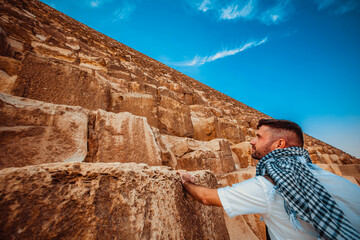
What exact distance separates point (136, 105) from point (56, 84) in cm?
84

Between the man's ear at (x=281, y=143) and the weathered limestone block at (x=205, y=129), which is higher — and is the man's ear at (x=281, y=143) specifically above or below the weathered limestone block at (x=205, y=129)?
below

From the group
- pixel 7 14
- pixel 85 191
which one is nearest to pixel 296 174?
pixel 85 191

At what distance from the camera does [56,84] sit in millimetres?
1285

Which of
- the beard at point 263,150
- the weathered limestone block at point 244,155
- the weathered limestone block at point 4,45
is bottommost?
the weathered limestone block at point 244,155

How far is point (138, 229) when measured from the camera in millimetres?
523

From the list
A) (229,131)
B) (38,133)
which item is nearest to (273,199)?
(38,133)

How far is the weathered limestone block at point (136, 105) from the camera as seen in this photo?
73.5 inches

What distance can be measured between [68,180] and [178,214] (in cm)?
46

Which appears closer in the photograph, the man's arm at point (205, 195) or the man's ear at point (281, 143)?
the man's arm at point (205, 195)

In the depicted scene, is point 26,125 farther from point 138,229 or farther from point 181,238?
point 181,238

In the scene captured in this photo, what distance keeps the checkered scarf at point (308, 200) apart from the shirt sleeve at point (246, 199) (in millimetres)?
78

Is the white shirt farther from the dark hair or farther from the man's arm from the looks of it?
the dark hair

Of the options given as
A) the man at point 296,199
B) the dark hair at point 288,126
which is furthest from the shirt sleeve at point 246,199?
the dark hair at point 288,126

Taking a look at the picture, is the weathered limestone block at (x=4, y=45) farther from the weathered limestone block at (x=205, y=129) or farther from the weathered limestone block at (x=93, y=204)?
the weathered limestone block at (x=205, y=129)
